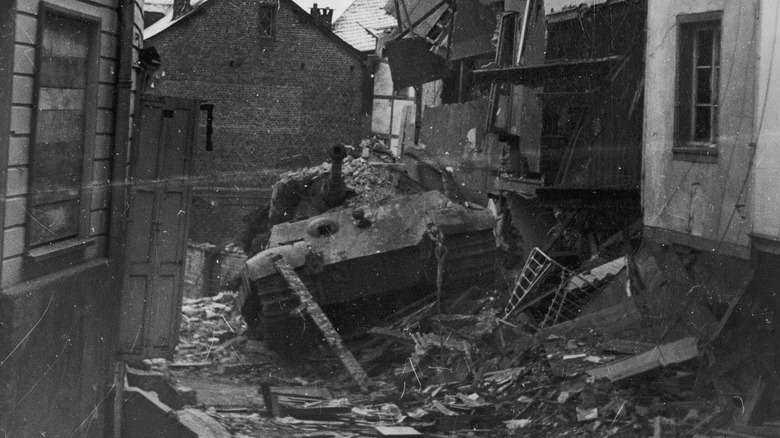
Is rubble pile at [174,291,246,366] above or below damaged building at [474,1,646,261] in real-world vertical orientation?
below

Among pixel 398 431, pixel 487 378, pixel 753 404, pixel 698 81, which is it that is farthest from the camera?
pixel 487 378

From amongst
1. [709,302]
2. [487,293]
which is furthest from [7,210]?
[487,293]

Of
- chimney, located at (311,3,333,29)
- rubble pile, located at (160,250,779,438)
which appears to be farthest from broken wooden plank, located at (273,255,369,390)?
chimney, located at (311,3,333,29)

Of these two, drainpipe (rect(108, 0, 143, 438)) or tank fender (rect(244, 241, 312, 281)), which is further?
tank fender (rect(244, 241, 312, 281))

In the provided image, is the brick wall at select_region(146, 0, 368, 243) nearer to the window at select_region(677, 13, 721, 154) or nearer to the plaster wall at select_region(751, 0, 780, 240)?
the window at select_region(677, 13, 721, 154)

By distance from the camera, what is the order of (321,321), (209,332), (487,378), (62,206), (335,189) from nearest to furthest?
1. (62,206)
2. (487,378)
3. (321,321)
4. (209,332)
5. (335,189)

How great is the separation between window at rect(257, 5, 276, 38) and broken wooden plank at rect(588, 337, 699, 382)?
55.7 feet

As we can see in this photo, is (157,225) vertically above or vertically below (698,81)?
below

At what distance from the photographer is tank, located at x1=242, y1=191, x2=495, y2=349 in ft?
35.8

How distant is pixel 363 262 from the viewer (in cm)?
1095

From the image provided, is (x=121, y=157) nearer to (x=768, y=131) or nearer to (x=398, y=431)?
(x=398, y=431)

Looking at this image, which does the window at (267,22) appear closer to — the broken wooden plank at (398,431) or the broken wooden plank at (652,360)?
the broken wooden plank at (398,431)

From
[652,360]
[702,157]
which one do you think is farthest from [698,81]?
[652,360]

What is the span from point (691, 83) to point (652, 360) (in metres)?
2.68
